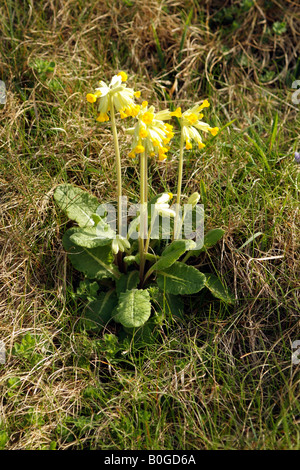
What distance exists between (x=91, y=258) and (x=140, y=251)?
0.25 m

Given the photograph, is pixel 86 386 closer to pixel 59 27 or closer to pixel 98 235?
pixel 98 235

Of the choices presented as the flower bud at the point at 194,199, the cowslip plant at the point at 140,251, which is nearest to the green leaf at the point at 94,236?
the cowslip plant at the point at 140,251

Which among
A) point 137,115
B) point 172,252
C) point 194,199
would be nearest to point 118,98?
point 137,115

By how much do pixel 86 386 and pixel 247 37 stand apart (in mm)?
2611

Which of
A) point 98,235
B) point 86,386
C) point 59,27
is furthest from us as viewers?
point 59,27

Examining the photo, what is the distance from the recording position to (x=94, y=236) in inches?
95.3

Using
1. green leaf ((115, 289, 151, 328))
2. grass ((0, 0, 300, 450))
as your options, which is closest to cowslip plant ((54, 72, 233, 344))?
green leaf ((115, 289, 151, 328))

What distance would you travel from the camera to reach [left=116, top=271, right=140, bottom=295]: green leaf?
96.5 inches

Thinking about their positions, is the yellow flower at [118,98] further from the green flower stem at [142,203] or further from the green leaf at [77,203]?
the green leaf at [77,203]

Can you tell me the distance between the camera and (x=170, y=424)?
81.7 inches

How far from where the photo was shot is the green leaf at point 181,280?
235 centimetres

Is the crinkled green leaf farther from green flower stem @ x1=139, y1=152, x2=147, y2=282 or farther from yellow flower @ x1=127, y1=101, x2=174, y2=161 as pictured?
yellow flower @ x1=127, y1=101, x2=174, y2=161
